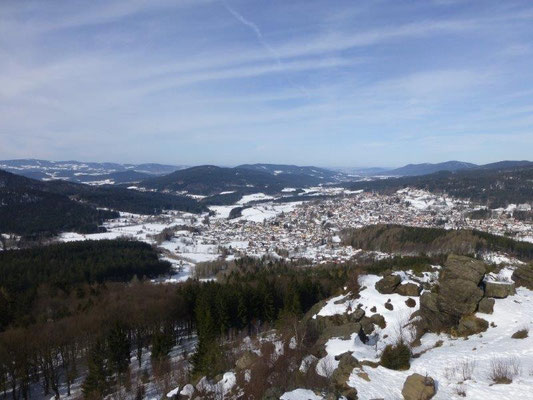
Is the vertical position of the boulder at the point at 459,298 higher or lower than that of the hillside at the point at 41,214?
higher

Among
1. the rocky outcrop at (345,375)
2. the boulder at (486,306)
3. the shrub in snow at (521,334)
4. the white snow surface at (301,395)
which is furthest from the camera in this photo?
the boulder at (486,306)

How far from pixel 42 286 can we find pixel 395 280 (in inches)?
1898

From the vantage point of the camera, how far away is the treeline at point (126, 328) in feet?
90.5

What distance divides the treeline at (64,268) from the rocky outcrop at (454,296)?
37813 mm

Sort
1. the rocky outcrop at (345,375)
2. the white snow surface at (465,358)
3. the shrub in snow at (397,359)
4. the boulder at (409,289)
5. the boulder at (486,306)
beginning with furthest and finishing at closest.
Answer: the boulder at (409,289)
the boulder at (486,306)
the shrub in snow at (397,359)
the rocky outcrop at (345,375)
the white snow surface at (465,358)

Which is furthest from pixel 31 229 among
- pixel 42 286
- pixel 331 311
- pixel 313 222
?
pixel 331 311

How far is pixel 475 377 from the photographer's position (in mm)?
14789

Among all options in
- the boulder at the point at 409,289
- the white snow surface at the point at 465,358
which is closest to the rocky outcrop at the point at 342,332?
the white snow surface at the point at 465,358

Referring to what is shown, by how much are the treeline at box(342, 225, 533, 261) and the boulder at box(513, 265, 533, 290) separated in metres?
54.5

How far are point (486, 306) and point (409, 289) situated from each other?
9.51m

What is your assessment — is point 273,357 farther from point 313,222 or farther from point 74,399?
point 313,222

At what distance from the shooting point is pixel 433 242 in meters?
92.5

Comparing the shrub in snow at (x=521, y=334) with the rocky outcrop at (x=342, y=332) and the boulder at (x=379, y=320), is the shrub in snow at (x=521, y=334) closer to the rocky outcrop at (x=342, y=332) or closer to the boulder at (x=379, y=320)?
the rocky outcrop at (x=342, y=332)

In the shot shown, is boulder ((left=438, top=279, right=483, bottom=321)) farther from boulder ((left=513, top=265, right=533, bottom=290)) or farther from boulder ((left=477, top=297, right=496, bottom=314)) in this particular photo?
boulder ((left=513, top=265, right=533, bottom=290))
